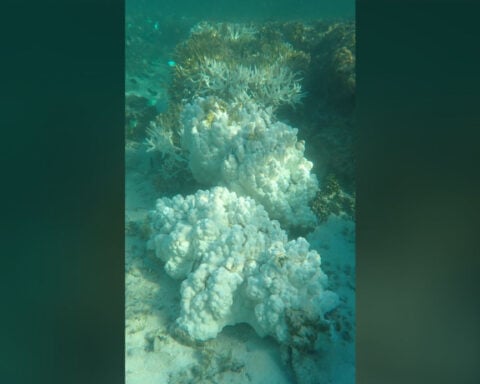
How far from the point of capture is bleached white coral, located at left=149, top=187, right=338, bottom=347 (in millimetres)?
3016

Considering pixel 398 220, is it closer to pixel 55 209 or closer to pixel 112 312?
pixel 112 312

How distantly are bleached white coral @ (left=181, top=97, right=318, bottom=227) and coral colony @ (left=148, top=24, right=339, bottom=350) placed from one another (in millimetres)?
11

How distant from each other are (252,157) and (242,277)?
1.38 meters

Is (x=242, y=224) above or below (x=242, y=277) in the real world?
above

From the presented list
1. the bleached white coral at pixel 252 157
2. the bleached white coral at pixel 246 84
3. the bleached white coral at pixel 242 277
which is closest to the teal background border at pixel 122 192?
the bleached white coral at pixel 242 277

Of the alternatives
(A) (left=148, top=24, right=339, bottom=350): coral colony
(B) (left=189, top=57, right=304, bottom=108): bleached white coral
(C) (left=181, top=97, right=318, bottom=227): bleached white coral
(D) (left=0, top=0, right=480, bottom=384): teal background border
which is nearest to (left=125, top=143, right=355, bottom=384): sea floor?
(A) (left=148, top=24, right=339, bottom=350): coral colony

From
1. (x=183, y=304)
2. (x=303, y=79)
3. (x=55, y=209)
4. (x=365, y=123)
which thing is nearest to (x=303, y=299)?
(x=183, y=304)

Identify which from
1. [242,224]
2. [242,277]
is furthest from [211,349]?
[242,224]

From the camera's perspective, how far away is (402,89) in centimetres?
160

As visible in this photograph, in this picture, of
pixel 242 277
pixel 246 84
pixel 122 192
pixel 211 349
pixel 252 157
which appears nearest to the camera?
pixel 122 192

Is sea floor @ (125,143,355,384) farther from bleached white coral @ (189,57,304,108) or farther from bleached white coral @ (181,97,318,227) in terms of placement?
bleached white coral @ (189,57,304,108)

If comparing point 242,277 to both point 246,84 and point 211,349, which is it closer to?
point 211,349

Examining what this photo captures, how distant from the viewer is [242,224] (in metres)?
3.63

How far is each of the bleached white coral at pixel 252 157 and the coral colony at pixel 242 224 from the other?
0.01 m
